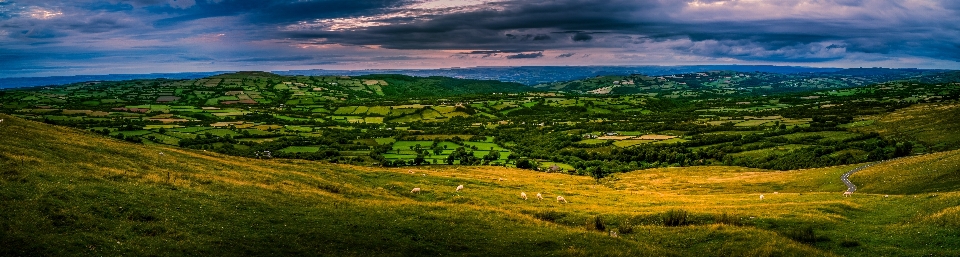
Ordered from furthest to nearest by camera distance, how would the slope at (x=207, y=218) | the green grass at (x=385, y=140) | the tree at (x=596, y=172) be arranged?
→ the green grass at (x=385, y=140) < the tree at (x=596, y=172) < the slope at (x=207, y=218)

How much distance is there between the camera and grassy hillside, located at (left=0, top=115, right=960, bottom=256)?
92.7 feet

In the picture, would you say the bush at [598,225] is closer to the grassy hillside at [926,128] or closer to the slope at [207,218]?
the slope at [207,218]

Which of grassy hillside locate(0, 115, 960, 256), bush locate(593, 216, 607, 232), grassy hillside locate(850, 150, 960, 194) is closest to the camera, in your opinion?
grassy hillside locate(0, 115, 960, 256)

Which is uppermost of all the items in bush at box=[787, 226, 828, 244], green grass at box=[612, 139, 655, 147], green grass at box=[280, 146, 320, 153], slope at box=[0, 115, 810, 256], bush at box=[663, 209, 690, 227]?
slope at box=[0, 115, 810, 256]

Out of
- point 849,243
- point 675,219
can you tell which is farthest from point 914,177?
point 675,219

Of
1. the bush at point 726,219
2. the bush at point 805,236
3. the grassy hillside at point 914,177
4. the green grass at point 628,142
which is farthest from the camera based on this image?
the green grass at point 628,142

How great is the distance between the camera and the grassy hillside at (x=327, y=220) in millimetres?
28266

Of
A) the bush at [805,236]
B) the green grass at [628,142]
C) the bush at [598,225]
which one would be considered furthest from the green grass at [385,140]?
the bush at [805,236]

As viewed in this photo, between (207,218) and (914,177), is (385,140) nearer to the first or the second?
(914,177)

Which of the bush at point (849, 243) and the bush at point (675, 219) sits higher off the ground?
the bush at point (849, 243)

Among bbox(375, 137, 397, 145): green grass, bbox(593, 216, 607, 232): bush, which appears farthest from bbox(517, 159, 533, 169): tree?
bbox(593, 216, 607, 232): bush

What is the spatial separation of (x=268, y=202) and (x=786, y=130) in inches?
7541

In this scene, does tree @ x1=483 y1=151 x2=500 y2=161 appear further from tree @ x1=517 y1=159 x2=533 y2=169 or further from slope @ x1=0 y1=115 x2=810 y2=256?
slope @ x1=0 y1=115 x2=810 y2=256

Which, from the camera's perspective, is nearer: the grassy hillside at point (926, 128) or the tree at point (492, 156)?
the grassy hillside at point (926, 128)
